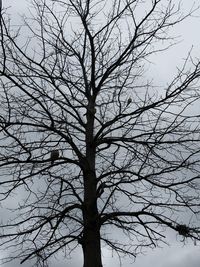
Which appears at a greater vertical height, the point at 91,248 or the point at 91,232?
the point at 91,232

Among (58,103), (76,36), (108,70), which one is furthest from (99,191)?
(76,36)

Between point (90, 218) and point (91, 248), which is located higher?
point (90, 218)

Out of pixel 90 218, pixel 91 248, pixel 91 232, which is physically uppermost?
pixel 90 218

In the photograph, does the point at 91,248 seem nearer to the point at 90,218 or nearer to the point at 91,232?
the point at 91,232

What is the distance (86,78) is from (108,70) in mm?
406

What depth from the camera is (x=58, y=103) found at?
674 cm

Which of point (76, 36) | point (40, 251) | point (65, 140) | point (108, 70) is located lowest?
point (40, 251)

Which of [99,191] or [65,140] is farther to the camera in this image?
[65,140]

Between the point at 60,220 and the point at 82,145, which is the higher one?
the point at 82,145

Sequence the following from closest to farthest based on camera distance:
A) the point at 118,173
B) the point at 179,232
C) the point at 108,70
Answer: the point at 179,232
the point at 118,173
the point at 108,70

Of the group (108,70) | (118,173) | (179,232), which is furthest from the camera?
(108,70)

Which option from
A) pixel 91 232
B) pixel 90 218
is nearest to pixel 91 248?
pixel 91 232

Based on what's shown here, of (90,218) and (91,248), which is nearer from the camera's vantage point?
(91,248)

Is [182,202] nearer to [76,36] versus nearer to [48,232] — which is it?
[48,232]
